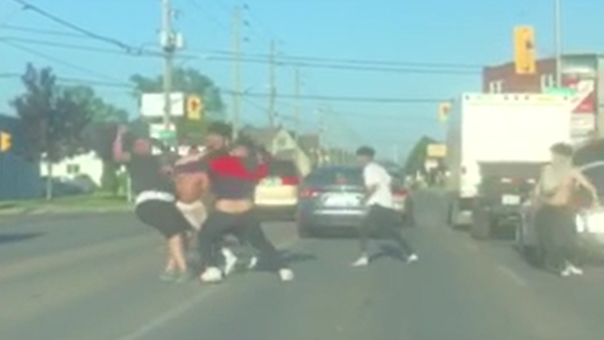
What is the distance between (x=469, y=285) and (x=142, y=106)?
6951 centimetres

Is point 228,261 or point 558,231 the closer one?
point 228,261

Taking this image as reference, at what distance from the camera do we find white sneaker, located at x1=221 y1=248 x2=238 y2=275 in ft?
69.6

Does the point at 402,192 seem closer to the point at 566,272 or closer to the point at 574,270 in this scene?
the point at 574,270

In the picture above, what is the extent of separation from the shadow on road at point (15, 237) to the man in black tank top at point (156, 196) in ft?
38.6

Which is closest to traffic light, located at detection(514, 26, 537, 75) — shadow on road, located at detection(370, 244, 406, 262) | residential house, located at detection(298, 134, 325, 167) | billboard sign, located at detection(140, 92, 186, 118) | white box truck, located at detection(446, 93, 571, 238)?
white box truck, located at detection(446, 93, 571, 238)

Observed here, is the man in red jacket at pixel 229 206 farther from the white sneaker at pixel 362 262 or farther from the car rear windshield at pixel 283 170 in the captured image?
the car rear windshield at pixel 283 170

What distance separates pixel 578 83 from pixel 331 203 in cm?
2274

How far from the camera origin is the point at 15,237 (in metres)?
33.3

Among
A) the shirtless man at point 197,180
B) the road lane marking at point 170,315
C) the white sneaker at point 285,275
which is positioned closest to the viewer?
the road lane marking at point 170,315

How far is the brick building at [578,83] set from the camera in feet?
136

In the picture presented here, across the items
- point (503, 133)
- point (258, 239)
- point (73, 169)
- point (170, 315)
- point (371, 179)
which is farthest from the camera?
point (73, 169)

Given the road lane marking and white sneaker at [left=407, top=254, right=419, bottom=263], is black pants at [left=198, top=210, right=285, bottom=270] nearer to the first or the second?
the road lane marking

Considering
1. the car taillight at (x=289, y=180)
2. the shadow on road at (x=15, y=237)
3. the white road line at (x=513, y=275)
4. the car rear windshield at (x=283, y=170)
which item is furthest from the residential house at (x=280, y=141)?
the white road line at (x=513, y=275)

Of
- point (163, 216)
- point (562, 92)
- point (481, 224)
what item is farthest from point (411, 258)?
point (562, 92)
